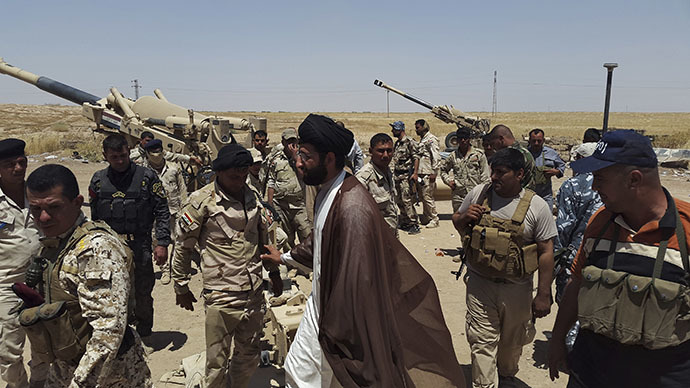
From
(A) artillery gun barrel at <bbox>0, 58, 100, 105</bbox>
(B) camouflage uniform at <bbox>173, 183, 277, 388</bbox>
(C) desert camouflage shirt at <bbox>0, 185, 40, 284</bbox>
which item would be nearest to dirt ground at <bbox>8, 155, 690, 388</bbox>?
(B) camouflage uniform at <bbox>173, 183, 277, 388</bbox>

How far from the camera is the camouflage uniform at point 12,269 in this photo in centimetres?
338

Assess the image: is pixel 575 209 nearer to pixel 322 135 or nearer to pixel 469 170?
pixel 322 135

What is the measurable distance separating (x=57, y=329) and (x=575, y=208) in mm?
3842

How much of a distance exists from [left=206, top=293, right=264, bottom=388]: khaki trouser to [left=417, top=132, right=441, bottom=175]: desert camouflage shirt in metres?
6.37

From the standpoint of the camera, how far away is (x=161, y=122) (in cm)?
885

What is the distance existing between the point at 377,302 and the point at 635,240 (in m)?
1.20

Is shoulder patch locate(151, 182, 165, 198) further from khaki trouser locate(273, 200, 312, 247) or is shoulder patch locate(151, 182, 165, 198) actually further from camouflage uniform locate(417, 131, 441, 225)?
camouflage uniform locate(417, 131, 441, 225)

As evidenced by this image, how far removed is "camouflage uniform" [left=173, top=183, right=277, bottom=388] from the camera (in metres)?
3.37

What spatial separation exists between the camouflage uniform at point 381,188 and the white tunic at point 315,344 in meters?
3.37

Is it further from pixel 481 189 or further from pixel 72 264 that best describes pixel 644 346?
pixel 72 264

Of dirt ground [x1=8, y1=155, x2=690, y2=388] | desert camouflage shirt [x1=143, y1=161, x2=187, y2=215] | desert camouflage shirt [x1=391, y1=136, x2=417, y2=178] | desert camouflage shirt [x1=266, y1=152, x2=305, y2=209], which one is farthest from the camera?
desert camouflage shirt [x1=391, y1=136, x2=417, y2=178]

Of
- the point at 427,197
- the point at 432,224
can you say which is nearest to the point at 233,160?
the point at 427,197

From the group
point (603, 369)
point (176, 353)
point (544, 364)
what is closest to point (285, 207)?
point (176, 353)

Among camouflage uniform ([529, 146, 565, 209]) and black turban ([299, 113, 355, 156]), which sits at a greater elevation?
black turban ([299, 113, 355, 156])
